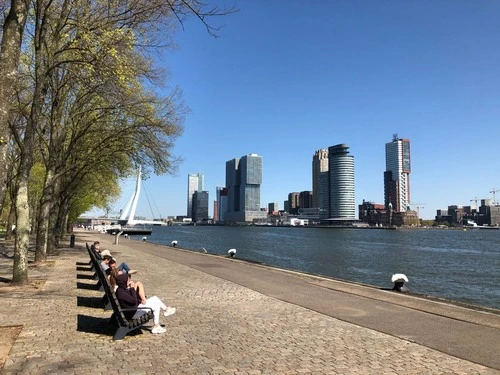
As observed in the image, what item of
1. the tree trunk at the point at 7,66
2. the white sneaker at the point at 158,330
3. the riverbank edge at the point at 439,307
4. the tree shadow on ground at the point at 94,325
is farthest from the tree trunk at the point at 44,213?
the white sneaker at the point at 158,330

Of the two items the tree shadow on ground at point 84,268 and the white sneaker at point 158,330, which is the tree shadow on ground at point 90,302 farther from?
the tree shadow on ground at point 84,268

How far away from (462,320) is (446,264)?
106 feet

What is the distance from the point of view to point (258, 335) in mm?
7848

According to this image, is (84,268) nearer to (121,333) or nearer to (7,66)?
(121,333)

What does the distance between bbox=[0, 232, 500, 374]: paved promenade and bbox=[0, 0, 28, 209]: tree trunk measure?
9.28 ft

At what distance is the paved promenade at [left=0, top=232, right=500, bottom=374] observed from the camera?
6074mm

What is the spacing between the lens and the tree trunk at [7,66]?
6871mm

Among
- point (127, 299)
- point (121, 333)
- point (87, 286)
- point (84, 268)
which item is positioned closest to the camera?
point (121, 333)

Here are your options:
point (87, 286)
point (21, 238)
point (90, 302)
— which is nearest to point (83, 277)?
point (87, 286)

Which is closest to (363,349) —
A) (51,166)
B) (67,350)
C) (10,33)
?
(67,350)

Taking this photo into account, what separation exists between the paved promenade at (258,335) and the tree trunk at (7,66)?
2827 mm

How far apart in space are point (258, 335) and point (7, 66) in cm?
627

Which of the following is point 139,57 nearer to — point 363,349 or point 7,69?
point 7,69

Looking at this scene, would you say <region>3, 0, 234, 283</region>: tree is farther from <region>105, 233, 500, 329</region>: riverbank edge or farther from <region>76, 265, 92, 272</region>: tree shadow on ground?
<region>105, 233, 500, 329</region>: riverbank edge
